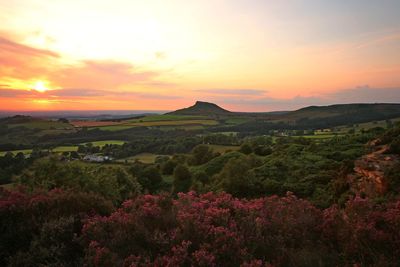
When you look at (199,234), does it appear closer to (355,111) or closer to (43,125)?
(43,125)

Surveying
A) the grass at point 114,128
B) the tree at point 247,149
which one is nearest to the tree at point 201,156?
the tree at point 247,149

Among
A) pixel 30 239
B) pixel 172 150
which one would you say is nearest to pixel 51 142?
pixel 172 150

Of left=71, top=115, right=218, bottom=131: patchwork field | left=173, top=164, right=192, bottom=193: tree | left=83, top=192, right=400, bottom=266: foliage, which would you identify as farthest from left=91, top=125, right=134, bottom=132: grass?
left=83, top=192, right=400, bottom=266: foliage

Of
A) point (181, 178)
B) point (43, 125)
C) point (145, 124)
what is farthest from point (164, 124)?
point (181, 178)

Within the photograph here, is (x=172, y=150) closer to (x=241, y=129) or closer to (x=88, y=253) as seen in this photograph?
(x=241, y=129)

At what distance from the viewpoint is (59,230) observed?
4.76 metres

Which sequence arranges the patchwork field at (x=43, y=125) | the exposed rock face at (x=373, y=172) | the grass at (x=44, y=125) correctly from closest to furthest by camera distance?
the exposed rock face at (x=373, y=172) < the grass at (x=44, y=125) < the patchwork field at (x=43, y=125)

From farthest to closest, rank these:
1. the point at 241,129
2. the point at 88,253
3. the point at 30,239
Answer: the point at 241,129 < the point at 30,239 < the point at 88,253

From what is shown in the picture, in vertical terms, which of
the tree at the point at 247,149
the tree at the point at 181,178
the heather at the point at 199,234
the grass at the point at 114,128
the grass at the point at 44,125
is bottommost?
the tree at the point at 181,178

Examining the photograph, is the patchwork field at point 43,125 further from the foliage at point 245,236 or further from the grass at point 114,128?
the foliage at point 245,236

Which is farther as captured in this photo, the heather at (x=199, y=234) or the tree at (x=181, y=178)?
the tree at (x=181, y=178)

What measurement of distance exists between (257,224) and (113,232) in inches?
86.9

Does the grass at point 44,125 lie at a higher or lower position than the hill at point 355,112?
lower

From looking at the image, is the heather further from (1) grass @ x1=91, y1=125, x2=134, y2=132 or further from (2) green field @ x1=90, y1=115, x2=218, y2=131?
(2) green field @ x1=90, y1=115, x2=218, y2=131
